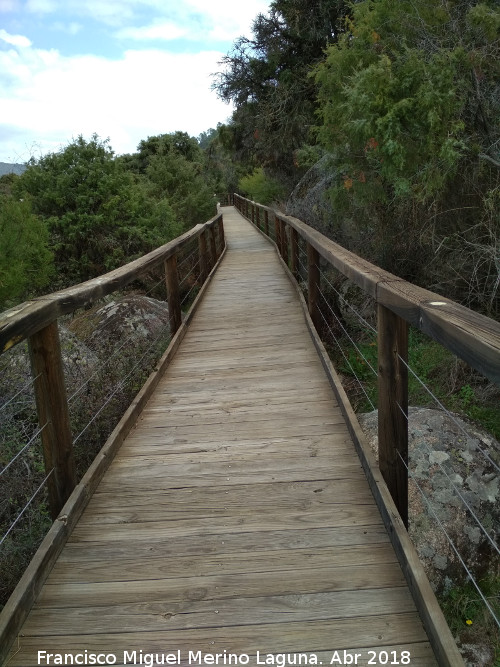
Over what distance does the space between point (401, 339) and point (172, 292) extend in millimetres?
3398

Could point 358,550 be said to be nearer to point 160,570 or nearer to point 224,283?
point 160,570

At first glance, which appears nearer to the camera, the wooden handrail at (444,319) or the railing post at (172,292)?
the wooden handrail at (444,319)

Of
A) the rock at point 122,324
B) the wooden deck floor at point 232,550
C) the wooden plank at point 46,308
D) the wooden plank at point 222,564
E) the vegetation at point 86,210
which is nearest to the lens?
the wooden deck floor at point 232,550

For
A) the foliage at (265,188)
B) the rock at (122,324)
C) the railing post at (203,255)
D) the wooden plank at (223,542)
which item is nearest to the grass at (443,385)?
the rock at (122,324)

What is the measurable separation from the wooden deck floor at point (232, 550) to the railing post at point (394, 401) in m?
0.18

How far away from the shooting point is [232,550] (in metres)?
2.21

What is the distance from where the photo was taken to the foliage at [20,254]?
9.30 m

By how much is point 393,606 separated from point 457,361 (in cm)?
489

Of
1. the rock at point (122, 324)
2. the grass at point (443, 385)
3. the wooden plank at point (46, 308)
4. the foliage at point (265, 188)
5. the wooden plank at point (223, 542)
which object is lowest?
the grass at point (443, 385)

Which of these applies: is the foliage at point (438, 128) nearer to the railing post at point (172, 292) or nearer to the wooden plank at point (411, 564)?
the railing post at point (172, 292)

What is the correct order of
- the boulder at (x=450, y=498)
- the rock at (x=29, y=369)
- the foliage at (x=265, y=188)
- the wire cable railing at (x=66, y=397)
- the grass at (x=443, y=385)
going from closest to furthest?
the wire cable railing at (x=66, y=397) < the boulder at (x=450, y=498) < the rock at (x=29, y=369) < the grass at (x=443, y=385) < the foliage at (x=265, y=188)

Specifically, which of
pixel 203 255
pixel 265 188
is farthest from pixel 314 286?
pixel 265 188

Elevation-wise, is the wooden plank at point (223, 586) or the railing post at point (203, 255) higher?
the railing post at point (203, 255)

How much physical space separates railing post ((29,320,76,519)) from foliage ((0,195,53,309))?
7.03m
